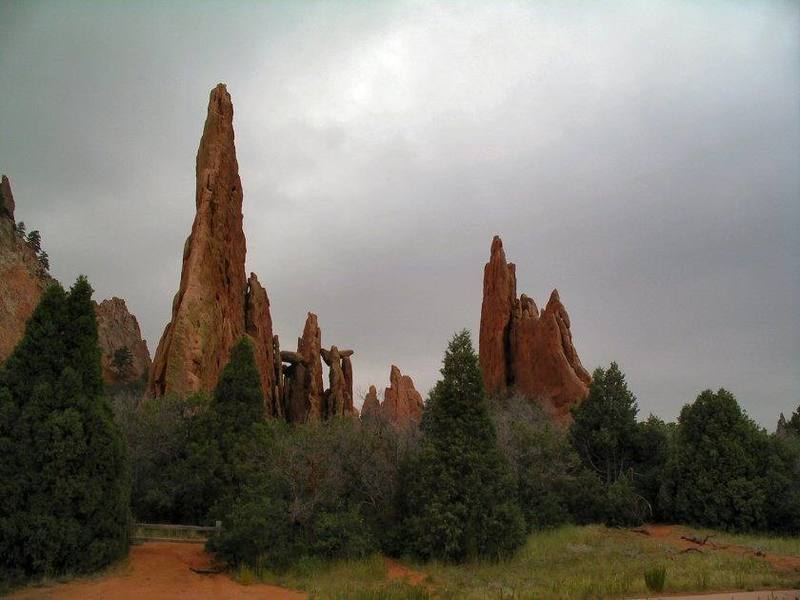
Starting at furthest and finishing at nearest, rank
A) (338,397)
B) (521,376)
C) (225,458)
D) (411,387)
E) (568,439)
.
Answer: (411,387) → (338,397) → (521,376) → (568,439) → (225,458)

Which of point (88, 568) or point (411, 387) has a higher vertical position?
point (411, 387)

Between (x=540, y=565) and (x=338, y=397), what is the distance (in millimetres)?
38023

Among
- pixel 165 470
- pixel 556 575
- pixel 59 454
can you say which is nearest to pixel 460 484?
pixel 556 575

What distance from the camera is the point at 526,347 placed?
170ft

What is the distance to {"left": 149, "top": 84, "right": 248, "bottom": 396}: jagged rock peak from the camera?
35188mm

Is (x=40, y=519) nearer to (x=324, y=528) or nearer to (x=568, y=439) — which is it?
(x=324, y=528)

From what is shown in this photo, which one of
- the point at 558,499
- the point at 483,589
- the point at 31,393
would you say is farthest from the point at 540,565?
the point at 31,393

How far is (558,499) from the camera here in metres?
24.9

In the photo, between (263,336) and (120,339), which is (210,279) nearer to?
(263,336)

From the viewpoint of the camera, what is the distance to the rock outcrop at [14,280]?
41.7m

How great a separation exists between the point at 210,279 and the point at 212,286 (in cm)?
44

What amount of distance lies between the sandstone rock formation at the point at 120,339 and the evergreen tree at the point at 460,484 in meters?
48.9

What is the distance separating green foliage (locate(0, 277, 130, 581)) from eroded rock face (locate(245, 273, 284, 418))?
94.8 feet

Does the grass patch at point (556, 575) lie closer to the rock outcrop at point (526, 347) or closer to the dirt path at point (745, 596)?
the dirt path at point (745, 596)
